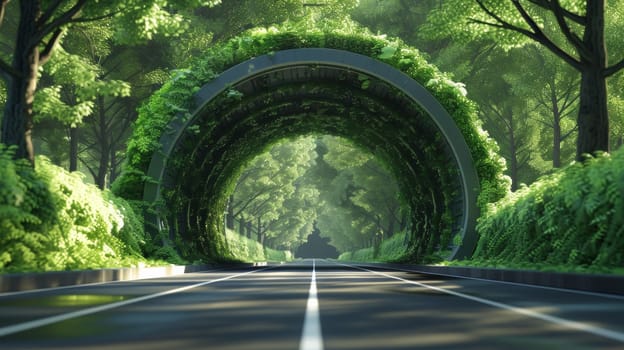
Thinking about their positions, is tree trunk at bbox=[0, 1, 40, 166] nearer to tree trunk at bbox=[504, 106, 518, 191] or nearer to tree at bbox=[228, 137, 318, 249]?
tree trunk at bbox=[504, 106, 518, 191]

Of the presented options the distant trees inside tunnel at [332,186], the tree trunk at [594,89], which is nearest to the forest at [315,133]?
the tree trunk at [594,89]

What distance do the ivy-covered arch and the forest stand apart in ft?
1.64

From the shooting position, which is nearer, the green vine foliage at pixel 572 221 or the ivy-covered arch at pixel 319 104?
the green vine foliage at pixel 572 221

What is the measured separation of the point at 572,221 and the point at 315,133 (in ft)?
85.3

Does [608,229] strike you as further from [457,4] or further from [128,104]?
[128,104]

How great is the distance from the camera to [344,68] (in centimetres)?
3117

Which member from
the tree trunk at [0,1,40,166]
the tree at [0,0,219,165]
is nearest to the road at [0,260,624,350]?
the tree trunk at [0,1,40,166]

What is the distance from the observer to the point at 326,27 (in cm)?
3133

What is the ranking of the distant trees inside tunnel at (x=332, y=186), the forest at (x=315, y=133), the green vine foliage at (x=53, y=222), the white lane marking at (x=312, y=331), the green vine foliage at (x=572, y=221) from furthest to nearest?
the distant trees inside tunnel at (x=332, y=186), the forest at (x=315, y=133), the green vine foliage at (x=572, y=221), the green vine foliage at (x=53, y=222), the white lane marking at (x=312, y=331)

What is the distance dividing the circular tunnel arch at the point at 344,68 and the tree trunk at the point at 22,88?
10.1 meters

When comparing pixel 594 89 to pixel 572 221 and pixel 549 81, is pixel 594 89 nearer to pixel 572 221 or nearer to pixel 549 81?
pixel 572 221

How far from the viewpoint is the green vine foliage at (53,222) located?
55.3 feet

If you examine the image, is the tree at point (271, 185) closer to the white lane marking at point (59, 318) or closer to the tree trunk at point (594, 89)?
the tree trunk at point (594, 89)

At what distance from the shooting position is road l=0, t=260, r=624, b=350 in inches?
288
